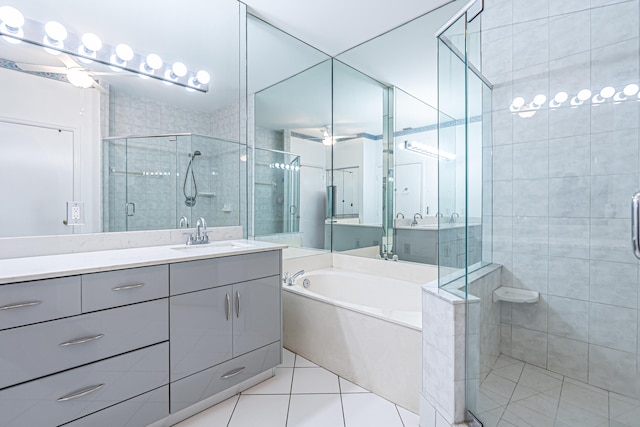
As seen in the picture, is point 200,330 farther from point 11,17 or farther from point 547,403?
point 11,17

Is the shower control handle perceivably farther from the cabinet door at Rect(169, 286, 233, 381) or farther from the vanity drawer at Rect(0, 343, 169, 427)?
the vanity drawer at Rect(0, 343, 169, 427)

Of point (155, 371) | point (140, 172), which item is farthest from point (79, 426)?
point (140, 172)

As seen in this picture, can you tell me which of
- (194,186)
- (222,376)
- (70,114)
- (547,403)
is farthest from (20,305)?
(547,403)

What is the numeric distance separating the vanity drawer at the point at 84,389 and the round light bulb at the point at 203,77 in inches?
73.1

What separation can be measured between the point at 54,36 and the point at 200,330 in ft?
5.93

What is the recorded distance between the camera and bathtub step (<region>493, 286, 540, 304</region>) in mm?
1841

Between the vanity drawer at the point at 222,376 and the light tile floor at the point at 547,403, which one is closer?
the light tile floor at the point at 547,403

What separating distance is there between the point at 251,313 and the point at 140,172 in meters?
1.14

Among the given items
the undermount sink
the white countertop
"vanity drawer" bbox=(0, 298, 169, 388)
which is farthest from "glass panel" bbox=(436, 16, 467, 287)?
"vanity drawer" bbox=(0, 298, 169, 388)

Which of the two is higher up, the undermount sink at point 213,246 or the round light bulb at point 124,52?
the round light bulb at point 124,52

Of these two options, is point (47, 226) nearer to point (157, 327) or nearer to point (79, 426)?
point (157, 327)

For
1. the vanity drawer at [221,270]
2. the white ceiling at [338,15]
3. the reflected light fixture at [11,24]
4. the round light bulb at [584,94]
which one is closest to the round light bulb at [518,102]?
the round light bulb at [584,94]

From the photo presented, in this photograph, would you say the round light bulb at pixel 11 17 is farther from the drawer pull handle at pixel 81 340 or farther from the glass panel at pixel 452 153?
the glass panel at pixel 452 153

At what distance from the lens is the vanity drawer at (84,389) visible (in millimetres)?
1093
